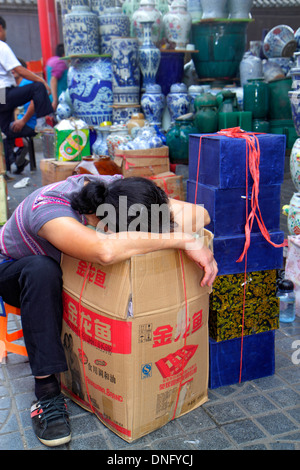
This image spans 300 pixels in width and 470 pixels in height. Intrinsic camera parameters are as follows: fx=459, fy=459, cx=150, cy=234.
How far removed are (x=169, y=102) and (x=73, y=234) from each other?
147 inches

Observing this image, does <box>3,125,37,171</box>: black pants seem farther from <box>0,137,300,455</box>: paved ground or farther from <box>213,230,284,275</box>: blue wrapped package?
<box>213,230,284,275</box>: blue wrapped package

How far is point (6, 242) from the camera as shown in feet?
5.51

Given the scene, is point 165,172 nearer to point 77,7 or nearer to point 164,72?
point 164,72

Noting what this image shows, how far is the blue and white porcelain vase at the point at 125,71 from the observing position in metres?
4.70

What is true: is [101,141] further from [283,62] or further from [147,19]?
[283,62]

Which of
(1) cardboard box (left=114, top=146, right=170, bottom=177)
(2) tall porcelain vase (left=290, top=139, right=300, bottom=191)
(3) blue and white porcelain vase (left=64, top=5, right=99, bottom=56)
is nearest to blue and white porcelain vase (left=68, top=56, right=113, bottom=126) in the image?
(3) blue and white porcelain vase (left=64, top=5, right=99, bottom=56)

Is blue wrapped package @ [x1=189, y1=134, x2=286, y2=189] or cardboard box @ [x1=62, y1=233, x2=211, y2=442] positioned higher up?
blue wrapped package @ [x1=189, y1=134, x2=286, y2=189]

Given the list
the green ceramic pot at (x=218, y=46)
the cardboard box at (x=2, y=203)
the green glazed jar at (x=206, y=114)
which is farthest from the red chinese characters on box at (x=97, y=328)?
the green ceramic pot at (x=218, y=46)

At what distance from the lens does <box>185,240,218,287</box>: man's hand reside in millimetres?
1449

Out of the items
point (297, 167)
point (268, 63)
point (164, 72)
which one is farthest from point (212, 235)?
point (268, 63)

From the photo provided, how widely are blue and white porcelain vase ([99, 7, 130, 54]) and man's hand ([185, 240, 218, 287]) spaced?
4.06 metres

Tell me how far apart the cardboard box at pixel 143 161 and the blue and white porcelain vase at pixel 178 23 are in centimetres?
154

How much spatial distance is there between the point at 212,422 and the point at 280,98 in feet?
13.2

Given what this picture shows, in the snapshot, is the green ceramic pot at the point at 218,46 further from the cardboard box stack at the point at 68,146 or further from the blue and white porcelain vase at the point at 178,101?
the cardboard box stack at the point at 68,146
